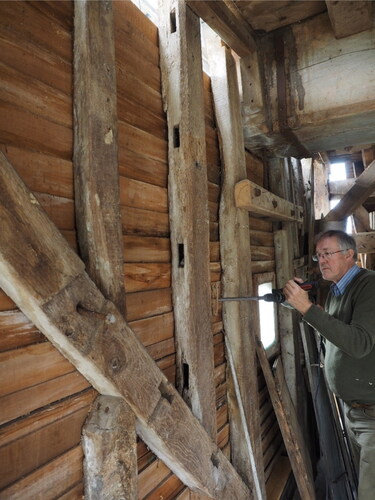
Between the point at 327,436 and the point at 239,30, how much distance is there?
3.81 m

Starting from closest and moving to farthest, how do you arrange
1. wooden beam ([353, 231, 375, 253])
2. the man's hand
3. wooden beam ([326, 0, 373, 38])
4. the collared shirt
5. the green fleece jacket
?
wooden beam ([326, 0, 373, 38])
the green fleece jacket
the man's hand
the collared shirt
wooden beam ([353, 231, 375, 253])

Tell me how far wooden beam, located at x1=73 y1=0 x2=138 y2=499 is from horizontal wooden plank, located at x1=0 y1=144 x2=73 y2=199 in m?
0.04

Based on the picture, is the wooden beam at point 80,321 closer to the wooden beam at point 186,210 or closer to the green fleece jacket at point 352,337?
the wooden beam at point 186,210

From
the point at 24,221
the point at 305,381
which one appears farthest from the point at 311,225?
the point at 24,221

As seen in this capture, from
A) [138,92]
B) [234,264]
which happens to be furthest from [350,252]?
[138,92]

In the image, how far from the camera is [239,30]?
6.75 ft

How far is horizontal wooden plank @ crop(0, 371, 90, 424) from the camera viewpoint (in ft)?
3.13

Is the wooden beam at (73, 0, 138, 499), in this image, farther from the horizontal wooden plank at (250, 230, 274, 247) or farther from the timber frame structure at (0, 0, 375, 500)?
the horizontal wooden plank at (250, 230, 274, 247)

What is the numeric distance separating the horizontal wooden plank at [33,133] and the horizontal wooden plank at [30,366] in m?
0.68

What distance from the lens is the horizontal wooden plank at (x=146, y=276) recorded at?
1.42 meters

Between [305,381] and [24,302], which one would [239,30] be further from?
[305,381]

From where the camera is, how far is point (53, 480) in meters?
1.07

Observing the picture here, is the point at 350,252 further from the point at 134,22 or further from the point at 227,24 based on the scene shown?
the point at 134,22

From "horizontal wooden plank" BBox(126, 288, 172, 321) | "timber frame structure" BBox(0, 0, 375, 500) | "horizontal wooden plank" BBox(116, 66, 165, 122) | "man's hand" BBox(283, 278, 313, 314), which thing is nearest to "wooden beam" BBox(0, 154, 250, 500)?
"timber frame structure" BBox(0, 0, 375, 500)
